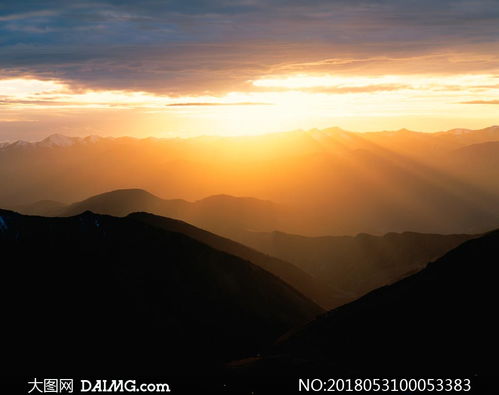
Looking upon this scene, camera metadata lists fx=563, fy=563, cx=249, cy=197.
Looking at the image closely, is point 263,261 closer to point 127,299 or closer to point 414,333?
point 127,299

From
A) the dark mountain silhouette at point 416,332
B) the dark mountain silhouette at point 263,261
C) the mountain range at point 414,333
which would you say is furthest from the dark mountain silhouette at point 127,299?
the dark mountain silhouette at point 263,261

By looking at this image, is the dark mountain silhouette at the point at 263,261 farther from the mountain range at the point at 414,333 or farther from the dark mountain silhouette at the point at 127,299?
the mountain range at the point at 414,333

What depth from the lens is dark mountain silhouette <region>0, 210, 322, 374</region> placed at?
301 ft

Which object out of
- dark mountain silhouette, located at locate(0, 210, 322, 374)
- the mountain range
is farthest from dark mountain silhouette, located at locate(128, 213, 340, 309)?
the mountain range

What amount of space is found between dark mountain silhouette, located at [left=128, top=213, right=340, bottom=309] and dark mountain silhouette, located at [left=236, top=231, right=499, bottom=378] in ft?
179

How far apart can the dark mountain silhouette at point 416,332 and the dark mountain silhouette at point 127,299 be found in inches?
663

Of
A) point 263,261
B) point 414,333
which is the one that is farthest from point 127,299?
point 263,261

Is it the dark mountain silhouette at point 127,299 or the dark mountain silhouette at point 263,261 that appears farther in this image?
the dark mountain silhouette at point 263,261

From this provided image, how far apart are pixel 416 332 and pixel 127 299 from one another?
5393 cm

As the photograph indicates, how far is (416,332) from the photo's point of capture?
76875 mm

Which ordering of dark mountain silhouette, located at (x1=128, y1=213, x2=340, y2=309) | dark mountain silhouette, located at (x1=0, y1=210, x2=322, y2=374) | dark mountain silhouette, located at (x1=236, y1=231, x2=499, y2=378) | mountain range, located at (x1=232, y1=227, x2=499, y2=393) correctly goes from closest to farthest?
1. mountain range, located at (x1=232, y1=227, x2=499, y2=393)
2. dark mountain silhouette, located at (x1=236, y1=231, x2=499, y2=378)
3. dark mountain silhouette, located at (x1=0, y1=210, x2=322, y2=374)
4. dark mountain silhouette, located at (x1=128, y1=213, x2=340, y2=309)

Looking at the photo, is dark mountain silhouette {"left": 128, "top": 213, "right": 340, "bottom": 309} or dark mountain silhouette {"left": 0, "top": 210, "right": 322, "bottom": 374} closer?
dark mountain silhouette {"left": 0, "top": 210, "right": 322, "bottom": 374}

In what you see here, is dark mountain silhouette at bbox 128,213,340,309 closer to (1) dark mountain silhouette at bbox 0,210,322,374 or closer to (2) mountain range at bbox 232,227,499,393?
(1) dark mountain silhouette at bbox 0,210,322,374

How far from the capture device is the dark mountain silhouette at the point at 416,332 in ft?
226
